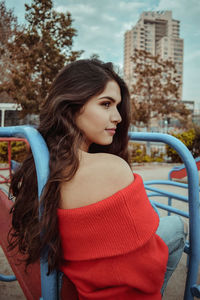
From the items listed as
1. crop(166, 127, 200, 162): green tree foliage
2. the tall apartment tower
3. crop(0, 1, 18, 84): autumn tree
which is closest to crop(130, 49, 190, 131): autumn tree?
crop(166, 127, 200, 162): green tree foliage

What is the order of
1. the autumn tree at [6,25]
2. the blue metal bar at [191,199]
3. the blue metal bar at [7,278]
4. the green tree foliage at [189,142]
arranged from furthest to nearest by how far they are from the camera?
the autumn tree at [6,25], the green tree foliage at [189,142], the blue metal bar at [7,278], the blue metal bar at [191,199]

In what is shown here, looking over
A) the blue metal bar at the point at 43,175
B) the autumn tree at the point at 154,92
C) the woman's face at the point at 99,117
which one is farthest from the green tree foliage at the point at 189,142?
the blue metal bar at the point at 43,175

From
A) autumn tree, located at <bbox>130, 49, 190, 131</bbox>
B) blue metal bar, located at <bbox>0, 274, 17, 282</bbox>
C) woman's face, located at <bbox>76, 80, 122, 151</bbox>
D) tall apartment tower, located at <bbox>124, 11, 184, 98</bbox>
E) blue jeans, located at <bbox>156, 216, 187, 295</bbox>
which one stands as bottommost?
blue metal bar, located at <bbox>0, 274, 17, 282</bbox>

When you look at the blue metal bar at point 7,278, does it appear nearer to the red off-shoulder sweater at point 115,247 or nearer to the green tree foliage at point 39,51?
the red off-shoulder sweater at point 115,247

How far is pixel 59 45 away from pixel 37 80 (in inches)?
70.3

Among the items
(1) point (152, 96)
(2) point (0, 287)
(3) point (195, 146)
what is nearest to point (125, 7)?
(1) point (152, 96)

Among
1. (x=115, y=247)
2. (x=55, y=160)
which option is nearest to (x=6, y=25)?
(x=55, y=160)

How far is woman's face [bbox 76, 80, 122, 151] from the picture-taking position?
1.02 meters

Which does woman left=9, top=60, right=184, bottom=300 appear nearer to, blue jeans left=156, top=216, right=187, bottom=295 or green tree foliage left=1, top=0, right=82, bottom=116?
blue jeans left=156, top=216, right=187, bottom=295

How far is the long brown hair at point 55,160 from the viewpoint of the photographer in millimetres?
825

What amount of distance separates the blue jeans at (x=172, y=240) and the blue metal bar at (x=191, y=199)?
0.10m

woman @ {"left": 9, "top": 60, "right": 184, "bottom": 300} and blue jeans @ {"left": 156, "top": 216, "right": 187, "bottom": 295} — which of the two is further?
blue jeans @ {"left": 156, "top": 216, "right": 187, "bottom": 295}

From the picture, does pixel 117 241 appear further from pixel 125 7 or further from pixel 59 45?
pixel 125 7

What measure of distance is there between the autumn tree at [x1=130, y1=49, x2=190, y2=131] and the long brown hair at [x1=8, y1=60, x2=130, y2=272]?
1077cm
